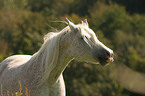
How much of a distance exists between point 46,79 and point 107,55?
1.12 meters

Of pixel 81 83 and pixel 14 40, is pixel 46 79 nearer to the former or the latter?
pixel 81 83

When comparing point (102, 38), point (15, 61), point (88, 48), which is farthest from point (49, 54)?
point (102, 38)

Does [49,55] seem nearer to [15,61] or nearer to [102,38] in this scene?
[15,61]

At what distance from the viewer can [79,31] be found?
Answer: 15.5 feet

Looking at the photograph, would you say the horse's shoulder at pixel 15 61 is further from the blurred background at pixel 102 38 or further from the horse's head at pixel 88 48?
the blurred background at pixel 102 38

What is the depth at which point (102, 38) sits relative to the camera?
17188 mm

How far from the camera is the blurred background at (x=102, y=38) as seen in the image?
23688 mm

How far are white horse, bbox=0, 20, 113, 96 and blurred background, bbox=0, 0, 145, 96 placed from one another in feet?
27.4

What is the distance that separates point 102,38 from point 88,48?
12704 mm

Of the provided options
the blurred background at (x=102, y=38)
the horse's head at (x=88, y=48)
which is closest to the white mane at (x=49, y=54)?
the horse's head at (x=88, y=48)

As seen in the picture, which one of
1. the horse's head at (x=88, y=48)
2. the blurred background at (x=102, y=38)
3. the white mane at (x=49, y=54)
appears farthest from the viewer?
the blurred background at (x=102, y=38)

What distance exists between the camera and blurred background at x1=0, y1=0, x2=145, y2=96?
2369 centimetres

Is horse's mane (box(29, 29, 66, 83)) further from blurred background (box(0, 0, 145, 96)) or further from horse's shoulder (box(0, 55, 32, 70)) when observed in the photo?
blurred background (box(0, 0, 145, 96))

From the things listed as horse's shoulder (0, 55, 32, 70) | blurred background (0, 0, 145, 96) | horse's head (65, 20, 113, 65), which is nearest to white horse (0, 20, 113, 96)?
horse's head (65, 20, 113, 65)
